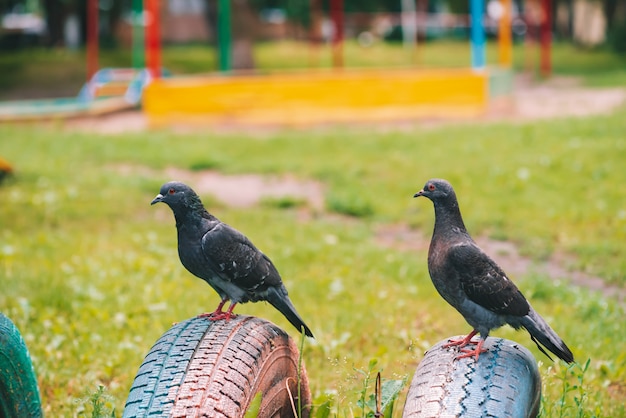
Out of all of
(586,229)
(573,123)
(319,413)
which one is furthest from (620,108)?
(319,413)

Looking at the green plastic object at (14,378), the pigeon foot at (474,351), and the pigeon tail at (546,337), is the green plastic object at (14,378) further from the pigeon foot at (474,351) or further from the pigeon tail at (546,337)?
the pigeon tail at (546,337)

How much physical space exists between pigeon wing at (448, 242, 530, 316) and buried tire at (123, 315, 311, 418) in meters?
0.68

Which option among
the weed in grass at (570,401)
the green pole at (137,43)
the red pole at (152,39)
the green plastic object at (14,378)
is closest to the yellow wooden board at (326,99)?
the red pole at (152,39)

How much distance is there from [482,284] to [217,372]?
1.00 meters

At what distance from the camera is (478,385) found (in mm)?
2865

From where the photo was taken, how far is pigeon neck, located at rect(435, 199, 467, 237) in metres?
3.39

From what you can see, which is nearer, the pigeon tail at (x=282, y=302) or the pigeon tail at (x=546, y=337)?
the pigeon tail at (x=546, y=337)

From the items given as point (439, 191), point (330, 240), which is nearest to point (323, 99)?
point (330, 240)

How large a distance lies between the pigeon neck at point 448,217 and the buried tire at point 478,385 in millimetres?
452

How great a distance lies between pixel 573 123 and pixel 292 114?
17.3 feet

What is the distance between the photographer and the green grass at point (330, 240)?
5168mm

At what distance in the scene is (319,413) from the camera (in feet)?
10.5

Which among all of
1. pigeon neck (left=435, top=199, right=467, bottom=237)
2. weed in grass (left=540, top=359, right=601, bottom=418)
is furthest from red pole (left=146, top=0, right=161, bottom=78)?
pigeon neck (left=435, top=199, right=467, bottom=237)

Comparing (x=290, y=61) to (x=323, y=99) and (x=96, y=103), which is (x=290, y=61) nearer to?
(x=96, y=103)
